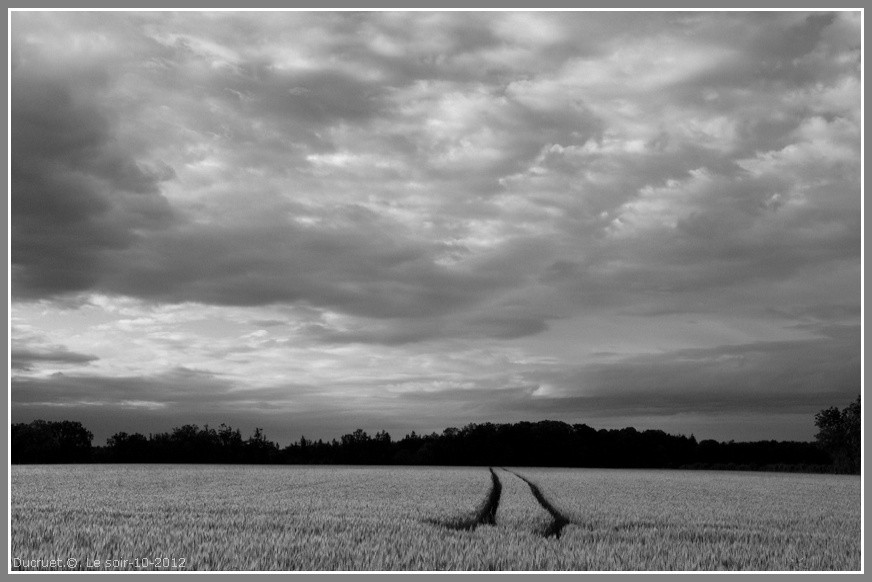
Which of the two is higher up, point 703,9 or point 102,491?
point 703,9

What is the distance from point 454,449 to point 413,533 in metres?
53.6

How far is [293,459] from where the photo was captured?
73438 mm

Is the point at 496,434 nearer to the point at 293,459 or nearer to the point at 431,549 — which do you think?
the point at 293,459

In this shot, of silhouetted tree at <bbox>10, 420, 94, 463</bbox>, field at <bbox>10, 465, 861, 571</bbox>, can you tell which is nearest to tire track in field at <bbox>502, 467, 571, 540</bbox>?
field at <bbox>10, 465, 861, 571</bbox>

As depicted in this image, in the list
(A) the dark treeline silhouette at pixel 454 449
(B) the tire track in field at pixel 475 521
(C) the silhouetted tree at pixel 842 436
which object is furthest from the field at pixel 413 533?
(C) the silhouetted tree at pixel 842 436

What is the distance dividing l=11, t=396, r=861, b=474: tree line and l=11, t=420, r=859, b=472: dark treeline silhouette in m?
0.10

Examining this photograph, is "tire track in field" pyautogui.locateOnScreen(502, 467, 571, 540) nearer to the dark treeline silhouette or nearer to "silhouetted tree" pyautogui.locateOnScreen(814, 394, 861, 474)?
the dark treeline silhouette

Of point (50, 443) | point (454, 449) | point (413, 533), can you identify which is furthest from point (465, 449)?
point (413, 533)

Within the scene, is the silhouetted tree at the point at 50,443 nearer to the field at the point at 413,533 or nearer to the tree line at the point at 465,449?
the tree line at the point at 465,449

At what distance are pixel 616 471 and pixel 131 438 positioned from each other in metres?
49.1

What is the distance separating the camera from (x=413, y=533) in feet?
53.8

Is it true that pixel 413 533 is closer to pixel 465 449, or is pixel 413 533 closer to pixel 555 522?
pixel 555 522

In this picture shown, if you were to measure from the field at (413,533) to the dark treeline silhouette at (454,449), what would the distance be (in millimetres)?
36392

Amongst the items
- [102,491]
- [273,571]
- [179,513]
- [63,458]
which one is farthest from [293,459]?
[273,571]
